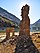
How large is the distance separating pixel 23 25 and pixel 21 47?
9.36 metres

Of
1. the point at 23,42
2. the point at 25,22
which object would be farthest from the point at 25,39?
the point at 25,22

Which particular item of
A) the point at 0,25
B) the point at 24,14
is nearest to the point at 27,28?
the point at 24,14

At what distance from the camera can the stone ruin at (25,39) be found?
1054 inches

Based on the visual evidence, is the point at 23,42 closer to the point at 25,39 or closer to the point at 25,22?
the point at 25,39

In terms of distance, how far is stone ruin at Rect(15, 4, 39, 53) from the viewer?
2677 centimetres

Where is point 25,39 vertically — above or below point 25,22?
below

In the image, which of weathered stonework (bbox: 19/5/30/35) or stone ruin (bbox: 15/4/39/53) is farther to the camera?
weathered stonework (bbox: 19/5/30/35)

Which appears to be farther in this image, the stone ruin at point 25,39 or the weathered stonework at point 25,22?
the weathered stonework at point 25,22

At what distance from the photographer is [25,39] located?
1227 inches

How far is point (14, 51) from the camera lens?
26219 millimetres

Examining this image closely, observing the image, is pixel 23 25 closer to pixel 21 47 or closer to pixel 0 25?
pixel 21 47

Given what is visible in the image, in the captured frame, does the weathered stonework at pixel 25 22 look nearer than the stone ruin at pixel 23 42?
No

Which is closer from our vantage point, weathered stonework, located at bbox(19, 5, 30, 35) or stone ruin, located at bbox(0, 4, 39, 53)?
stone ruin, located at bbox(0, 4, 39, 53)

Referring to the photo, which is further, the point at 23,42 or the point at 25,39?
the point at 25,39
